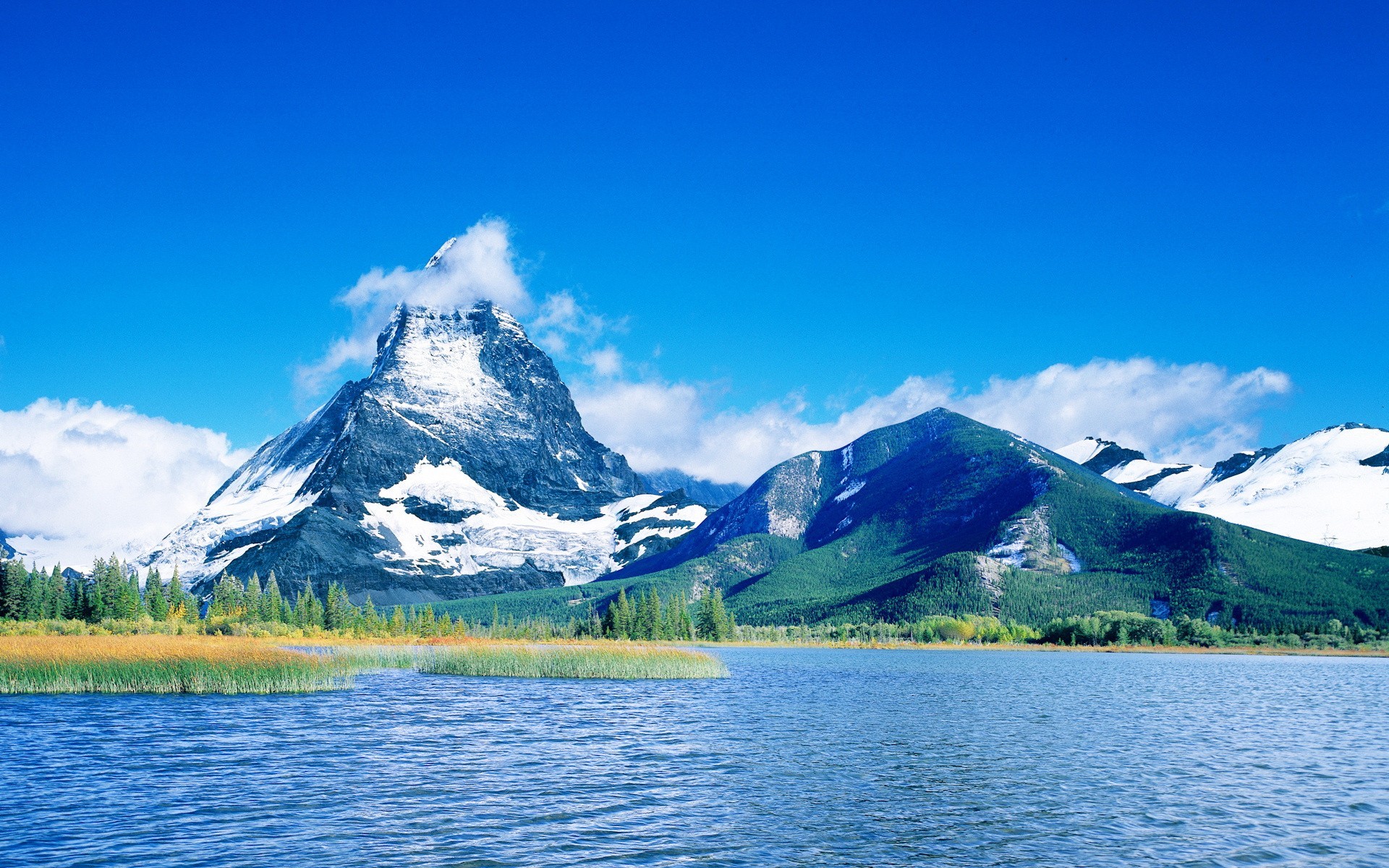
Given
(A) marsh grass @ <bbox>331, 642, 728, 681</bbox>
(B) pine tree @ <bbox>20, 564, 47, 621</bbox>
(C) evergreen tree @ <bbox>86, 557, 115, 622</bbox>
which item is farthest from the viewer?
(C) evergreen tree @ <bbox>86, 557, 115, 622</bbox>

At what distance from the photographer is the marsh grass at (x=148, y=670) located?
74750 mm

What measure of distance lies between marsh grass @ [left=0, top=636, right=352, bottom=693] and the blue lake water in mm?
4020

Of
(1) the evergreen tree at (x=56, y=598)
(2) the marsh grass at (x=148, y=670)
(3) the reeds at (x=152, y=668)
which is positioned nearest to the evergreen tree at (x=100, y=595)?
(1) the evergreen tree at (x=56, y=598)

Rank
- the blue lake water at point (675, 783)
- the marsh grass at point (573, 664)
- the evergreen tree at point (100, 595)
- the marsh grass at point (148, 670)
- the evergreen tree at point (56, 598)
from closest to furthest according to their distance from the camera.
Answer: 1. the blue lake water at point (675, 783)
2. the marsh grass at point (148, 670)
3. the marsh grass at point (573, 664)
4. the evergreen tree at point (56, 598)
5. the evergreen tree at point (100, 595)

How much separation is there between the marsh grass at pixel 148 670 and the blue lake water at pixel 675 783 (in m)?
4.02

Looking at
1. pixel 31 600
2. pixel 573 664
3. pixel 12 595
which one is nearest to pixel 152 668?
pixel 573 664

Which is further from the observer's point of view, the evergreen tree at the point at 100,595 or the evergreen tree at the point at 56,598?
the evergreen tree at the point at 100,595

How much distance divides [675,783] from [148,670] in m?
54.0

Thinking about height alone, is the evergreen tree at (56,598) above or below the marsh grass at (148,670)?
above

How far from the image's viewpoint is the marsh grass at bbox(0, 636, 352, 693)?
2943 inches

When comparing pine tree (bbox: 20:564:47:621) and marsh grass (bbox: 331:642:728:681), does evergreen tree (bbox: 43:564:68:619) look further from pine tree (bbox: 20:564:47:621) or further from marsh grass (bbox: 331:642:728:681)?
marsh grass (bbox: 331:642:728:681)

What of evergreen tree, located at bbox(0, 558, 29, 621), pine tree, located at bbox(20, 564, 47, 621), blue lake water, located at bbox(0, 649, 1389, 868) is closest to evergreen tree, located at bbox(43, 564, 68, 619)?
pine tree, located at bbox(20, 564, 47, 621)

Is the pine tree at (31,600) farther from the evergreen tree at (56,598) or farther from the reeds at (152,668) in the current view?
the reeds at (152,668)

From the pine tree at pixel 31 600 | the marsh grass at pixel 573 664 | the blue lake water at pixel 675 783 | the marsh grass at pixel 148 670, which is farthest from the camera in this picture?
the pine tree at pixel 31 600
